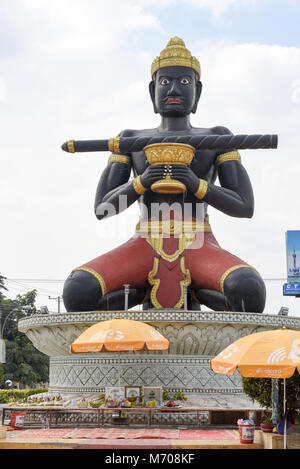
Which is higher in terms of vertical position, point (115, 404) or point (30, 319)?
point (30, 319)

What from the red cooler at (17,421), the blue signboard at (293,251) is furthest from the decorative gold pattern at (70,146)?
the blue signboard at (293,251)

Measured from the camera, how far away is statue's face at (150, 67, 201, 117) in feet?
44.0

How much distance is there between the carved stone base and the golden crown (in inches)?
226

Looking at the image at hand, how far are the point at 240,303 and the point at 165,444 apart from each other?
494cm

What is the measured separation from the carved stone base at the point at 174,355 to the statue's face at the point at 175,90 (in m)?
4.89

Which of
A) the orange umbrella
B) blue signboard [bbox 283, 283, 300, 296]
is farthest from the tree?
the orange umbrella

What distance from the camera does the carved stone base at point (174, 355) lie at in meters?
10.8

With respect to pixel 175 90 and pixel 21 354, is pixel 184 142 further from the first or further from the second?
pixel 21 354

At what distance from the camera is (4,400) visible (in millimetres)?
20734

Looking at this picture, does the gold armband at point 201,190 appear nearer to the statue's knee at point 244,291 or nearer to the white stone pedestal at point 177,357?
the statue's knee at point 244,291

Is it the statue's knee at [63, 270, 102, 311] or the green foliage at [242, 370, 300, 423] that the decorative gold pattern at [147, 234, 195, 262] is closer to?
the statue's knee at [63, 270, 102, 311]

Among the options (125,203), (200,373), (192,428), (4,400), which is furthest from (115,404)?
(4,400)

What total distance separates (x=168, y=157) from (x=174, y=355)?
394 centimetres
